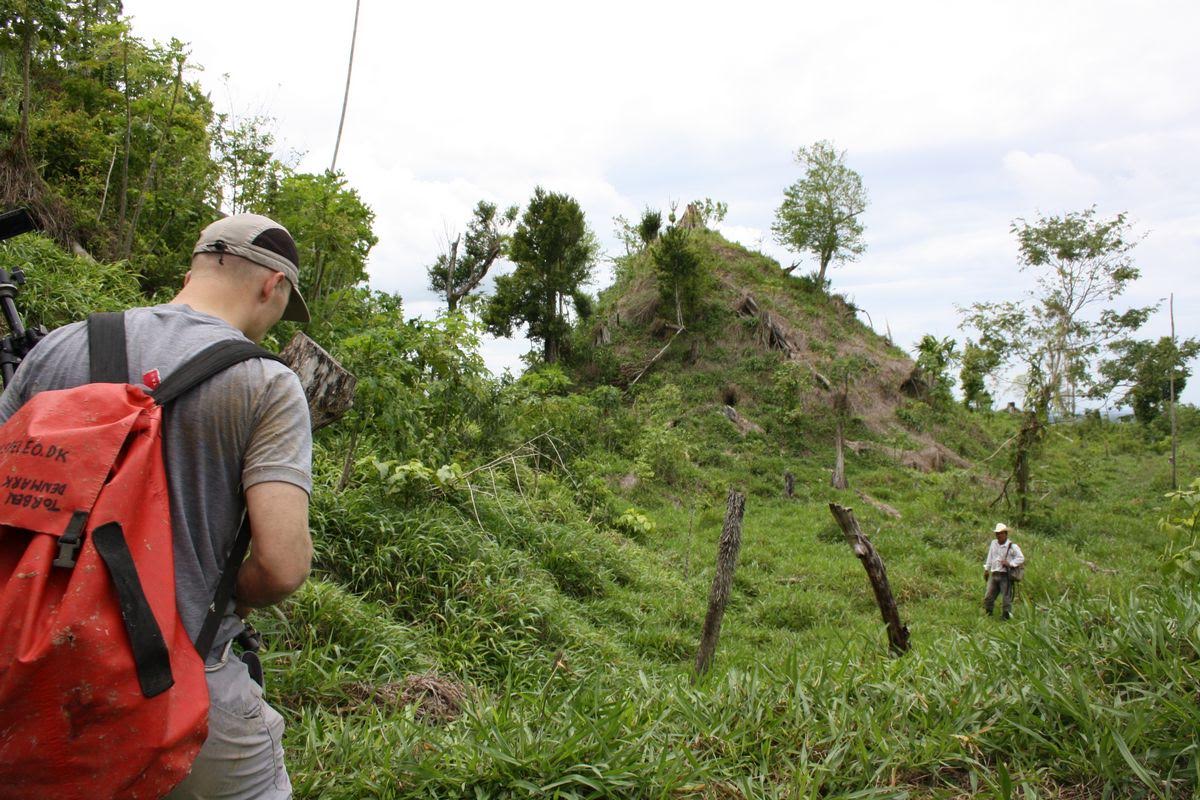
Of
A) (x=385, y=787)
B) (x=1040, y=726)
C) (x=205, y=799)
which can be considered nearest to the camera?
(x=205, y=799)

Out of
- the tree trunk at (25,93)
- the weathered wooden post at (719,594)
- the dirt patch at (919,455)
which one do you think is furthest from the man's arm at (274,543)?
the dirt patch at (919,455)

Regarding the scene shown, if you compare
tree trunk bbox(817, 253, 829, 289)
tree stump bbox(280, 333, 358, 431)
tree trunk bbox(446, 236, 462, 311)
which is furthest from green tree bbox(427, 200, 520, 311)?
tree stump bbox(280, 333, 358, 431)

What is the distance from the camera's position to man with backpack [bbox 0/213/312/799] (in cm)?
140

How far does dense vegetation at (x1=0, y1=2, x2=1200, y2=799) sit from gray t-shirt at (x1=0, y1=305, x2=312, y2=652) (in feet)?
3.91

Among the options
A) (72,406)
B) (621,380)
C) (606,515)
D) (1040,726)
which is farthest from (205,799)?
(621,380)

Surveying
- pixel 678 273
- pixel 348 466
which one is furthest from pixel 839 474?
pixel 348 466

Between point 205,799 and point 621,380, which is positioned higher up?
point 621,380

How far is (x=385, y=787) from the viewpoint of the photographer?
2229 mm

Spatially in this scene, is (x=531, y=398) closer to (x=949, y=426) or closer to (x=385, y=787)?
(x=385, y=787)

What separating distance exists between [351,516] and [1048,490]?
16.8 m

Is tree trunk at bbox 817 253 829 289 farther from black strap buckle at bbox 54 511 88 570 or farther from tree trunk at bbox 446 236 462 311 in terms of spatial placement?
black strap buckle at bbox 54 511 88 570

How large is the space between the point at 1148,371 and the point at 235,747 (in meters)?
39.2

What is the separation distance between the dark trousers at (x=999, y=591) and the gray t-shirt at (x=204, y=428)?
380 inches

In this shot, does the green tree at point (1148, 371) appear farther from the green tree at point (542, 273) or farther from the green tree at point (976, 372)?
the green tree at point (542, 273)
